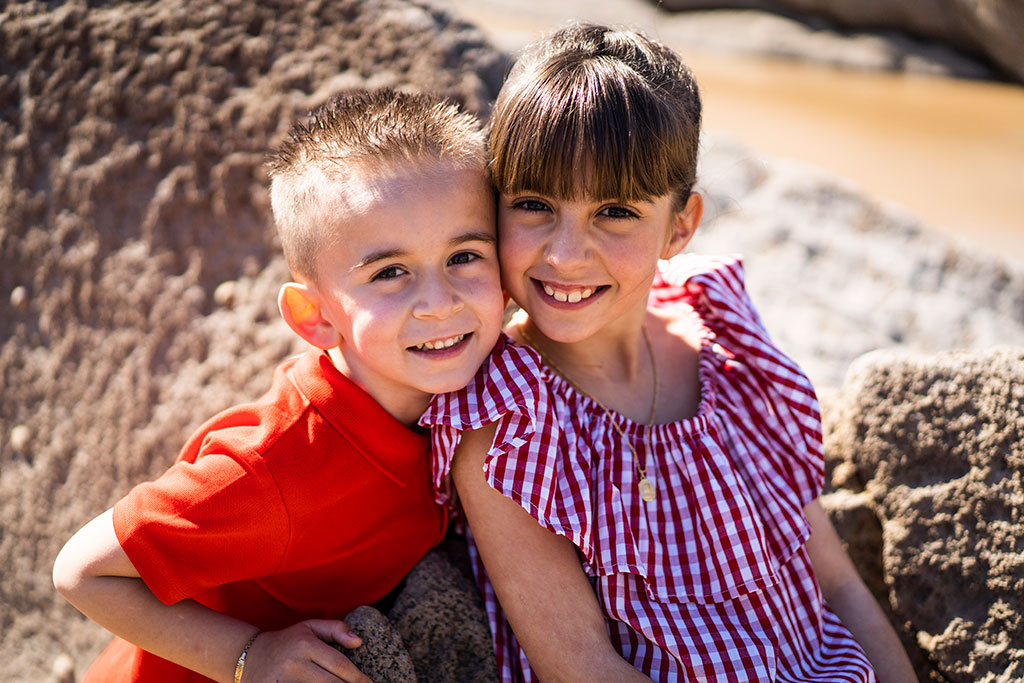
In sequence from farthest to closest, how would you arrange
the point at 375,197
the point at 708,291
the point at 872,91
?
the point at 872,91 < the point at 708,291 < the point at 375,197

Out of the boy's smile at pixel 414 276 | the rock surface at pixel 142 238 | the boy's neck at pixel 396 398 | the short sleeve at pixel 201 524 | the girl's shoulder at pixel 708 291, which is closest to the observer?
the short sleeve at pixel 201 524

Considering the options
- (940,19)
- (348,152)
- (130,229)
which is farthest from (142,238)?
(940,19)

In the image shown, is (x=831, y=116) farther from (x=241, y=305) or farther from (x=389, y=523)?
(x=389, y=523)

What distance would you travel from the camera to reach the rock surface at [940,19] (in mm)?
7617

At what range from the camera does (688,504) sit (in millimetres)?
1798

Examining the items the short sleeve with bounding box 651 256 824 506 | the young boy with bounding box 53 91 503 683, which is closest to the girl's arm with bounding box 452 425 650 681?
the young boy with bounding box 53 91 503 683

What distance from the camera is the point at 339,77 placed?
99.3 inches

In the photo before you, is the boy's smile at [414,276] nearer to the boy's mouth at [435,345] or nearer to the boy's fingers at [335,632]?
the boy's mouth at [435,345]

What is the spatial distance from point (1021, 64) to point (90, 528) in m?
8.25

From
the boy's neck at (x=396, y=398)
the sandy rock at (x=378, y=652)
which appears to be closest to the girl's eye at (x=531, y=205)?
the boy's neck at (x=396, y=398)

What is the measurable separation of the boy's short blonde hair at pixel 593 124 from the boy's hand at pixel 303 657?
0.87 m

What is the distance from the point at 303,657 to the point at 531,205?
91 centimetres

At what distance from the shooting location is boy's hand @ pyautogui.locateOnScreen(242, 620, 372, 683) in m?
1.55

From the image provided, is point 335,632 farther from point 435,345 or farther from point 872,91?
point 872,91
